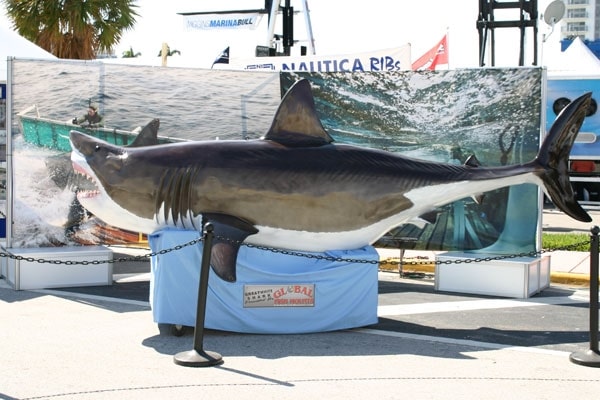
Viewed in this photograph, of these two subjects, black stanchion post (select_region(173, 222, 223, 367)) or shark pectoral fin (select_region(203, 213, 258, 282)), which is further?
shark pectoral fin (select_region(203, 213, 258, 282))

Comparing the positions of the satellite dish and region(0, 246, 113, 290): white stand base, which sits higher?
the satellite dish

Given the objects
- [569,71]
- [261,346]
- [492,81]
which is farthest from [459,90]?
[569,71]

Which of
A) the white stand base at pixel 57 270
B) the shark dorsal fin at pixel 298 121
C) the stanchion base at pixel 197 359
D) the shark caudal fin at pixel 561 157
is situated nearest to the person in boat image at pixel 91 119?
the white stand base at pixel 57 270

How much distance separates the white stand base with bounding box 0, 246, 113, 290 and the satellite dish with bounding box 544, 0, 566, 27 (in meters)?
14.2

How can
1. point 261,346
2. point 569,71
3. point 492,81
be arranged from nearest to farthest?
point 261,346 → point 492,81 → point 569,71

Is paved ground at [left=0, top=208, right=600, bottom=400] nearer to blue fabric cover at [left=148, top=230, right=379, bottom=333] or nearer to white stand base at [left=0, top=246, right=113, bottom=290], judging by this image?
blue fabric cover at [left=148, top=230, right=379, bottom=333]

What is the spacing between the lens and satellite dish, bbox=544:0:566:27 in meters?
19.3

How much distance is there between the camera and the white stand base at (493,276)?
8570mm

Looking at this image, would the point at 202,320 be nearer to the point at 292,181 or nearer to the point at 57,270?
the point at 292,181

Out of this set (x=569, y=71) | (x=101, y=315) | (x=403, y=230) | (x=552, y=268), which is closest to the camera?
(x=101, y=315)

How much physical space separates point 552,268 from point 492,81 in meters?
2.81

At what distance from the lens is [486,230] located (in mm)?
9148

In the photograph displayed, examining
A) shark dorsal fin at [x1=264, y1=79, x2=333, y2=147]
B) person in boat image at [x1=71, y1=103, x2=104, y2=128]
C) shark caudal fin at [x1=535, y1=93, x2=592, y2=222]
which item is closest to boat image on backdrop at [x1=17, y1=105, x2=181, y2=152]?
person in boat image at [x1=71, y1=103, x2=104, y2=128]

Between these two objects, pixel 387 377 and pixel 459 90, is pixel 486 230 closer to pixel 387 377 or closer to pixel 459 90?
pixel 459 90
